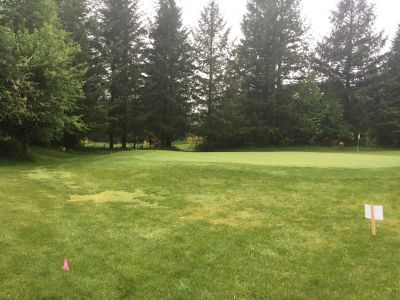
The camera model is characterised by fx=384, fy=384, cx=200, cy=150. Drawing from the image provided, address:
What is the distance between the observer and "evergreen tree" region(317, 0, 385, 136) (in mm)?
39938

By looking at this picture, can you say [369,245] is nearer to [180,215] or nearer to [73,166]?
[180,215]

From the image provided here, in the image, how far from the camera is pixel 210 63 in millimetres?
37125

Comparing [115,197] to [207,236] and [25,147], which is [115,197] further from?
[25,147]

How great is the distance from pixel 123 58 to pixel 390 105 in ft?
88.2

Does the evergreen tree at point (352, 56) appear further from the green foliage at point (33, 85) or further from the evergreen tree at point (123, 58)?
the green foliage at point (33, 85)

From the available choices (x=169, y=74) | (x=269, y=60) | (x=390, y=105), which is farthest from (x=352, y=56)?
(x=169, y=74)

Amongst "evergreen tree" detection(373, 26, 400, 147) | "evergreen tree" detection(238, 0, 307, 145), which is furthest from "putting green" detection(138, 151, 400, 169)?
"evergreen tree" detection(373, 26, 400, 147)

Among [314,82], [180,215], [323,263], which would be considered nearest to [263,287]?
[323,263]

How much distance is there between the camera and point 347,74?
40.8 meters

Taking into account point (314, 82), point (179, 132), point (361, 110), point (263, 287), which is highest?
point (314, 82)

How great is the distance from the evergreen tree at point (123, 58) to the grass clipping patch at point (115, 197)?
2305 cm

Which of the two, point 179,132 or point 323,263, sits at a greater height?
point 179,132

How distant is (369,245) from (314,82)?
33322 millimetres

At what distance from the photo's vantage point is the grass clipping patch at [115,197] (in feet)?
34.9
